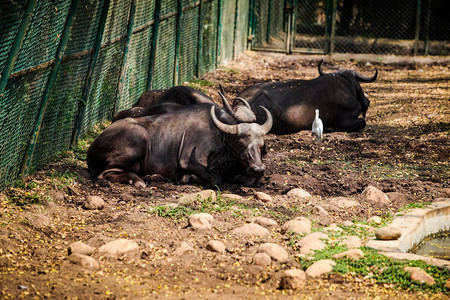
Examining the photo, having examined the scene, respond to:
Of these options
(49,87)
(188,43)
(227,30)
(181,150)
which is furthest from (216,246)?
(227,30)

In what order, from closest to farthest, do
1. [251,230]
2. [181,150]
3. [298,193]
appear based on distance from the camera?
[251,230] < [298,193] < [181,150]

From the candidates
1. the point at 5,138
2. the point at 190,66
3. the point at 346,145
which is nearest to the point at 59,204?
the point at 5,138

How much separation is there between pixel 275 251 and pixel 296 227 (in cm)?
67

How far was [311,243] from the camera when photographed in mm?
5453

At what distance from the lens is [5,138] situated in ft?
20.3

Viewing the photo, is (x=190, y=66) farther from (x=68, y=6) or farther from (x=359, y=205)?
(x=359, y=205)

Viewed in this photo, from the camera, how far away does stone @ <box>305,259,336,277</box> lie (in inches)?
190

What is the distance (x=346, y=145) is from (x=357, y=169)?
134 cm

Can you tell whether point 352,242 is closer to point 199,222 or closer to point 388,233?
point 388,233

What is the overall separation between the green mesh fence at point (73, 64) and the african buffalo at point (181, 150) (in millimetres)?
765

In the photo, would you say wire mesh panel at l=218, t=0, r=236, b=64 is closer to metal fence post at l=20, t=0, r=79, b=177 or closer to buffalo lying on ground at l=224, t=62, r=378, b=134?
buffalo lying on ground at l=224, t=62, r=378, b=134

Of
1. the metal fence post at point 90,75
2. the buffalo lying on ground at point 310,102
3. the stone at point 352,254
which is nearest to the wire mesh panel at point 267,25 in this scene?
the buffalo lying on ground at point 310,102

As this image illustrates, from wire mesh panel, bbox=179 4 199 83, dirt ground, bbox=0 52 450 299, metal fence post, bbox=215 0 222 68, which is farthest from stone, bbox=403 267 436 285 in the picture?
metal fence post, bbox=215 0 222 68

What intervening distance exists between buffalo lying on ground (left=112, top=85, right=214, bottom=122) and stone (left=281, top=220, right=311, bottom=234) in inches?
109
